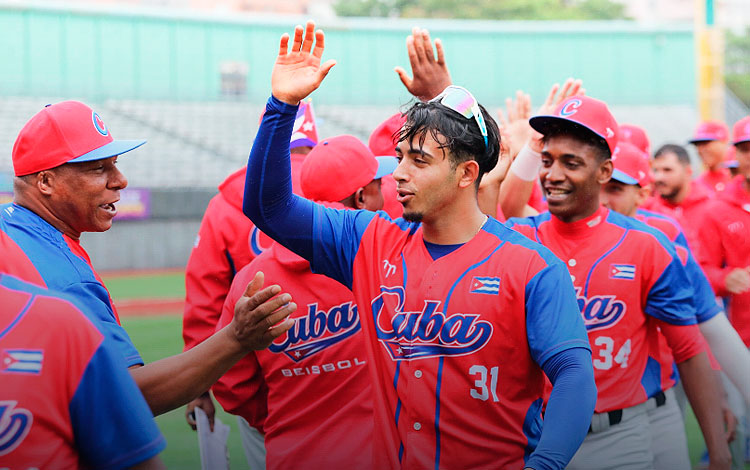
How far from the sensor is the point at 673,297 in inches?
141

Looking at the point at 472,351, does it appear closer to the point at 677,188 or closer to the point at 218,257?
the point at 218,257

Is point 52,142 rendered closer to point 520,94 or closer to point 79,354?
point 79,354

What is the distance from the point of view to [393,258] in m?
2.87

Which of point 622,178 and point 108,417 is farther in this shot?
point 622,178

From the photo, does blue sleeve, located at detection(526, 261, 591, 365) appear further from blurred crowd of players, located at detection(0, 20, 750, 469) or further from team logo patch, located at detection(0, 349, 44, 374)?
team logo patch, located at detection(0, 349, 44, 374)

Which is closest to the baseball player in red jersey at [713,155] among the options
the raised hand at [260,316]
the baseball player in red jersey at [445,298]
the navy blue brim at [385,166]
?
the navy blue brim at [385,166]

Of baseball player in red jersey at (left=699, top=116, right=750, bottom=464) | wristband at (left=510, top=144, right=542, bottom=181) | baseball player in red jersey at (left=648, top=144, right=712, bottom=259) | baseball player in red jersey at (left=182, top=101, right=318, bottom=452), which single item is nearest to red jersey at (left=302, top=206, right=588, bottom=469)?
wristband at (left=510, top=144, right=542, bottom=181)

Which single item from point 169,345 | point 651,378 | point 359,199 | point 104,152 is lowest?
point 169,345

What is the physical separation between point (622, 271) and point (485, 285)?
1251 millimetres

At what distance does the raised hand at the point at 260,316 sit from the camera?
2.45 m

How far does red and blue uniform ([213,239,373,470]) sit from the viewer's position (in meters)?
3.30

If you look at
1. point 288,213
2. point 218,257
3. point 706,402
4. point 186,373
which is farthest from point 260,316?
point 706,402

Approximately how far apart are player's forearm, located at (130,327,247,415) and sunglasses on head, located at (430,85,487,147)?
1.14m

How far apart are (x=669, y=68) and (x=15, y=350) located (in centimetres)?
3954
